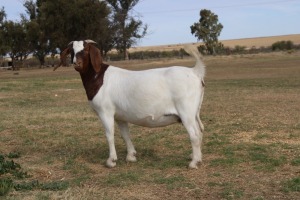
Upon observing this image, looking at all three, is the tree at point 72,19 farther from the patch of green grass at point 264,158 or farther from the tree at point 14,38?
the patch of green grass at point 264,158

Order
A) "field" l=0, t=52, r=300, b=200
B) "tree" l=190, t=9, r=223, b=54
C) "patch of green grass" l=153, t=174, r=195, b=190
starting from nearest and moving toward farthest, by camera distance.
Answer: "field" l=0, t=52, r=300, b=200, "patch of green grass" l=153, t=174, r=195, b=190, "tree" l=190, t=9, r=223, b=54

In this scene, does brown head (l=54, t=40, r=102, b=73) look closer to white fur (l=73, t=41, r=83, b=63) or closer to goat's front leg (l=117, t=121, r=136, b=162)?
white fur (l=73, t=41, r=83, b=63)

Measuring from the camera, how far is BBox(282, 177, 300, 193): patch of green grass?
20.9ft

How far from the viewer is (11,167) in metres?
7.72

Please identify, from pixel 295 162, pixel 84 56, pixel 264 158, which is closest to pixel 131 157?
pixel 84 56

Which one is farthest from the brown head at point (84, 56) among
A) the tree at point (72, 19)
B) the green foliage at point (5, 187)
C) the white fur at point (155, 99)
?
the tree at point (72, 19)

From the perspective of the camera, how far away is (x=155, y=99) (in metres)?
A: 7.89

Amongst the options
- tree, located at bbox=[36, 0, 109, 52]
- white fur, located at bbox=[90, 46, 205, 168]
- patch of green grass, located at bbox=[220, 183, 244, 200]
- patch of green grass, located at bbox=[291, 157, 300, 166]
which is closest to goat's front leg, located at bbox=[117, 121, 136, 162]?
white fur, located at bbox=[90, 46, 205, 168]

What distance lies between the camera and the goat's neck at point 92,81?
8.38m

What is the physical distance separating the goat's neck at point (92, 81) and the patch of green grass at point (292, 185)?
354 centimetres

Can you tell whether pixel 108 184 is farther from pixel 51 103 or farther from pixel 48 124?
pixel 51 103

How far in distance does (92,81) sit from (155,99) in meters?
1.28

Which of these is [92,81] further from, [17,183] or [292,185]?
[292,185]

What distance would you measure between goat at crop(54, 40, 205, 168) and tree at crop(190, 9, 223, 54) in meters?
88.6
